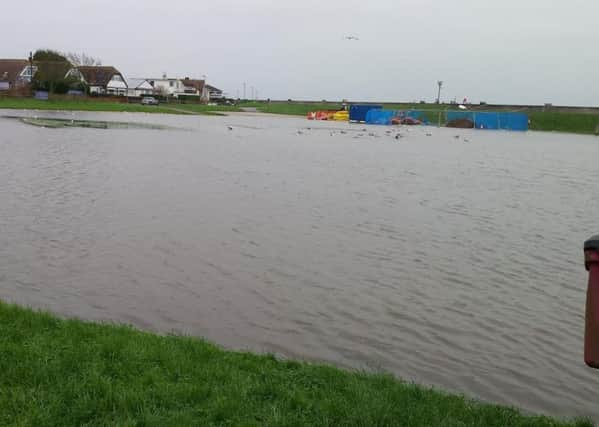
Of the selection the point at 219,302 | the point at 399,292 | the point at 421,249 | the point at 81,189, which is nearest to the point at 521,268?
the point at 421,249

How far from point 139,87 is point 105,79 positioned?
14.4 m

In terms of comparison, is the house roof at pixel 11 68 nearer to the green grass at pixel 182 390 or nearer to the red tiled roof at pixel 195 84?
the red tiled roof at pixel 195 84

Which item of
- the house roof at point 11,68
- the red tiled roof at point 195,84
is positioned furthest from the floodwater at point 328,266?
the red tiled roof at point 195,84

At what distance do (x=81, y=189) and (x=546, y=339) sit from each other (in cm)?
1512

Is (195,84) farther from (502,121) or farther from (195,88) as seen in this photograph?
(502,121)

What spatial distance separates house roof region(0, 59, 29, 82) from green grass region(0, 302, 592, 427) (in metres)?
124

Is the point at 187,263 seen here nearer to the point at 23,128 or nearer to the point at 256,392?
the point at 256,392

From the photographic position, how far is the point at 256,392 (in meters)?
5.65

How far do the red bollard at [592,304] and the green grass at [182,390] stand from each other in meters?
1.67

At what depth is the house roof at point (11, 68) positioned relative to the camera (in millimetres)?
116213

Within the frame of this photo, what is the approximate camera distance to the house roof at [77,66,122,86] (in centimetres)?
12406

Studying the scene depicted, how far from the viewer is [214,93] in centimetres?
18788

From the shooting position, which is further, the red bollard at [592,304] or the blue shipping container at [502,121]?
the blue shipping container at [502,121]

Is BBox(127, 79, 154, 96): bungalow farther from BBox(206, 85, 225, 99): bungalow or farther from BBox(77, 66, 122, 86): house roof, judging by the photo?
BBox(206, 85, 225, 99): bungalow
